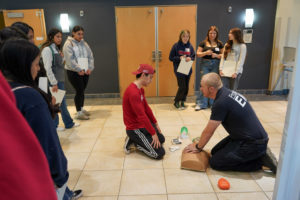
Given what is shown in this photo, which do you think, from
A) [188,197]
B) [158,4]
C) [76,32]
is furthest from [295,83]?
[158,4]

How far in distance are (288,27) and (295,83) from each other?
499 cm

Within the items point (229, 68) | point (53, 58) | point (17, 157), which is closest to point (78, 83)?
point (53, 58)

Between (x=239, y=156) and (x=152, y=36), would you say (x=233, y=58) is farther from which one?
(x=239, y=156)

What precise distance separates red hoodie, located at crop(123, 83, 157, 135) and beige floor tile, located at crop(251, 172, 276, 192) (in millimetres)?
1225

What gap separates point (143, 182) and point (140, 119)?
707 millimetres

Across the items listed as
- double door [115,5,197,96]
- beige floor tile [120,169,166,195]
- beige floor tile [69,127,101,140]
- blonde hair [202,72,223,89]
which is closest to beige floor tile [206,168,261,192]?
beige floor tile [120,169,166,195]

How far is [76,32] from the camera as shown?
3.97 metres

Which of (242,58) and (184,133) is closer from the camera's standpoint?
(184,133)

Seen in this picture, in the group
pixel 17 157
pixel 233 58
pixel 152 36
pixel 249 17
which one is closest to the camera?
pixel 17 157

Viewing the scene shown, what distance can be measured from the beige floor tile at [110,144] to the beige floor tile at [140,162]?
0.28 metres

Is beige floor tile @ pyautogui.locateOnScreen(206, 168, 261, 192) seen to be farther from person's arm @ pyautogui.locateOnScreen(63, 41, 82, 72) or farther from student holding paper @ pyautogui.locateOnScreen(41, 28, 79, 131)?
person's arm @ pyautogui.locateOnScreen(63, 41, 82, 72)

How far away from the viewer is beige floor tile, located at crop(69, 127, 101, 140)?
3699 mm

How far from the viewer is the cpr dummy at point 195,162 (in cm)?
267

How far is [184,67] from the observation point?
15.4ft
